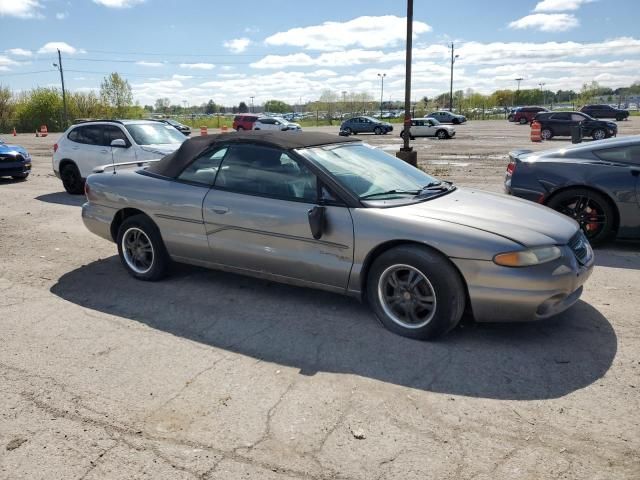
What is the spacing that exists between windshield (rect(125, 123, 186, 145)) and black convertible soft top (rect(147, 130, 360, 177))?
5.71 meters

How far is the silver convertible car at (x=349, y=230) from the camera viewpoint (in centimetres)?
390

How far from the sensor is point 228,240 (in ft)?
16.1

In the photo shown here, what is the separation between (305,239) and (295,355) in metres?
0.97

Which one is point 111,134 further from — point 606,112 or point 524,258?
point 606,112

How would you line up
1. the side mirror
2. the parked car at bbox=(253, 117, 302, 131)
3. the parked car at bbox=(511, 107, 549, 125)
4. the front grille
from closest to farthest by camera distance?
the front grille → the side mirror → the parked car at bbox=(253, 117, 302, 131) → the parked car at bbox=(511, 107, 549, 125)

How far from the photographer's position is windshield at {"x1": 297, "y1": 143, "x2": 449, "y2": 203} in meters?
4.52

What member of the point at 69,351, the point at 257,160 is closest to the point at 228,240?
the point at 257,160

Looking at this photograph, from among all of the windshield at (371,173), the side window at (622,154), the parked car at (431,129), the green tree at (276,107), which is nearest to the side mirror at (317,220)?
the windshield at (371,173)

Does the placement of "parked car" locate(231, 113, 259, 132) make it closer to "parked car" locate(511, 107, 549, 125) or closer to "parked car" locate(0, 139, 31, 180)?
"parked car" locate(511, 107, 549, 125)

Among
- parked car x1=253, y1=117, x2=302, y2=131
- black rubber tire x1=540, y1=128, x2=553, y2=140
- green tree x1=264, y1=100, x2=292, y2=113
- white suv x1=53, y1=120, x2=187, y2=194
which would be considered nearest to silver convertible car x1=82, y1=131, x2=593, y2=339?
white suv x1=53, y1=120, x2=187, y2=194

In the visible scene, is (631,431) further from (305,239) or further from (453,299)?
(305,239)

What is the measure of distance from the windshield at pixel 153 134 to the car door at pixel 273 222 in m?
6.58

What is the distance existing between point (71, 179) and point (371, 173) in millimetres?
8985

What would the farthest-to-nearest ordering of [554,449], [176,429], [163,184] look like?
[163,184], [176,429], [554,449]
